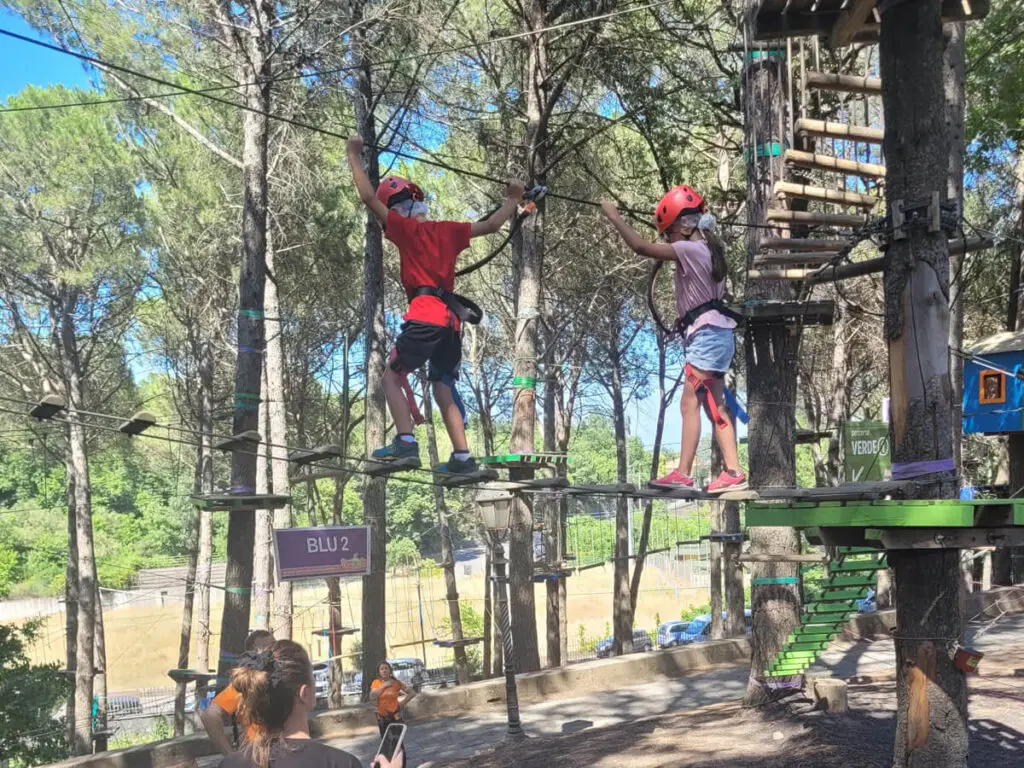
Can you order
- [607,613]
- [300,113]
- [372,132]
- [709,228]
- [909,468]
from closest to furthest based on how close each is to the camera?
[909,468], [709,228], [372,132], [300,113], [607,613]

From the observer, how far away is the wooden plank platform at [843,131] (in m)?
6.65

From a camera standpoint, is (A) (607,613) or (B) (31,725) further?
(A) (607,613)

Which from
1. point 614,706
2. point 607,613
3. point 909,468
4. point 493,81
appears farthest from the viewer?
Answer: point 607,613

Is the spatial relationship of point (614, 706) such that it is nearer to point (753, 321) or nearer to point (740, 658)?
point (740, 658)

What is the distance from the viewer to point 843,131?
683 centimetres

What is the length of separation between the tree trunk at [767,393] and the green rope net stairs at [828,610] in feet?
3.91

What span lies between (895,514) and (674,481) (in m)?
1.34

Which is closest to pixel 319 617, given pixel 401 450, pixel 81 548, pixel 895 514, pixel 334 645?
pixel 81 548

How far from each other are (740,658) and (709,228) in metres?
7.99

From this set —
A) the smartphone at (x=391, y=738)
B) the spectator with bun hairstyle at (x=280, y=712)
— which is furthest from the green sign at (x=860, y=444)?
the spectator with bun hairstyle at (x=280, y=712)

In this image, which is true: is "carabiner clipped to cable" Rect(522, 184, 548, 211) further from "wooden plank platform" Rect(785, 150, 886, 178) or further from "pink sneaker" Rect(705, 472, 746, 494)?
"wooden plank platform" Rect(785, 150, 886, 178)

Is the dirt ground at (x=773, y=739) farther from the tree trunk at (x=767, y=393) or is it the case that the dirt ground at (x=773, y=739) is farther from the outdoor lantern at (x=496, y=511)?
the outdoor lantern at (x=496, y=511)

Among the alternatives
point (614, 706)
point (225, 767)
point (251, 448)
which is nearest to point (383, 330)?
point (614, 706)

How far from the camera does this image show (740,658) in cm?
1235
